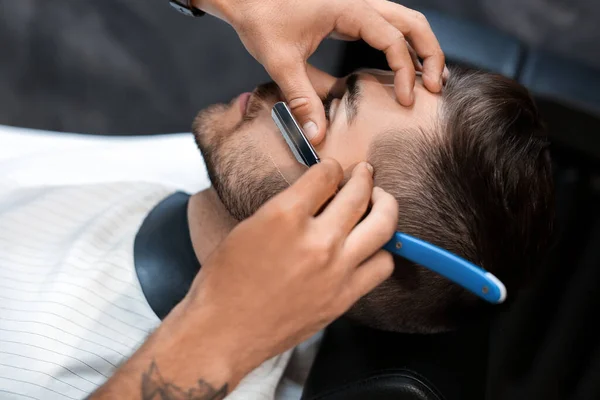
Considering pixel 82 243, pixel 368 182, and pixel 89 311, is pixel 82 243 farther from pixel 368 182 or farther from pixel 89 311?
pixel 368 182

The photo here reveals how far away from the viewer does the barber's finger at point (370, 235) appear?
3.01 feet

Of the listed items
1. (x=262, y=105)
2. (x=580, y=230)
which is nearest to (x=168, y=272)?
(x=262, y=105)

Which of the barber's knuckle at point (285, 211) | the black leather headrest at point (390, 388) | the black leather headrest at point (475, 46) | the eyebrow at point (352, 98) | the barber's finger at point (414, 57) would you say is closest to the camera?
the barber's knuckle at point (285, 211)

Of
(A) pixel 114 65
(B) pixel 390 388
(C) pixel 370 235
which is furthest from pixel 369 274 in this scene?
(A) pixel 114 65

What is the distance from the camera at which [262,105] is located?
128cm

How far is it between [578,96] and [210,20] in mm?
1223

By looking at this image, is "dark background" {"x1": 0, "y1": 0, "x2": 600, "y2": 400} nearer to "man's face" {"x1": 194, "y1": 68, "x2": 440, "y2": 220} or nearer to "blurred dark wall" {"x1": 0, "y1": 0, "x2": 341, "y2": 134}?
"blurred dark wall" {"x1": 0, "y1": 0, "x2": 341, "y2": 134}

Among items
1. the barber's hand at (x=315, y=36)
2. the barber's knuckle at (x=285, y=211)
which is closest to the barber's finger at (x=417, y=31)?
the barber's hand at (x=315, y=36)

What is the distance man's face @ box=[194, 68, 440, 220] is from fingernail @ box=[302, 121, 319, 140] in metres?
0.03

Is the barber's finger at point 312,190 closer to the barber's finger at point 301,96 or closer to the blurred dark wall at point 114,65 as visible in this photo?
the barber's finger at point 301,96

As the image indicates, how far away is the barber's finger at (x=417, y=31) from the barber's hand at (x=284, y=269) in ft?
1.47

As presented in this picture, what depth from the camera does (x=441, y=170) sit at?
1.16 m

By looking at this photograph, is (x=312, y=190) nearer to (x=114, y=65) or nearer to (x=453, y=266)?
(x=453, y=266)

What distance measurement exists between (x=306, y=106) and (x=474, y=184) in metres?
0.35
